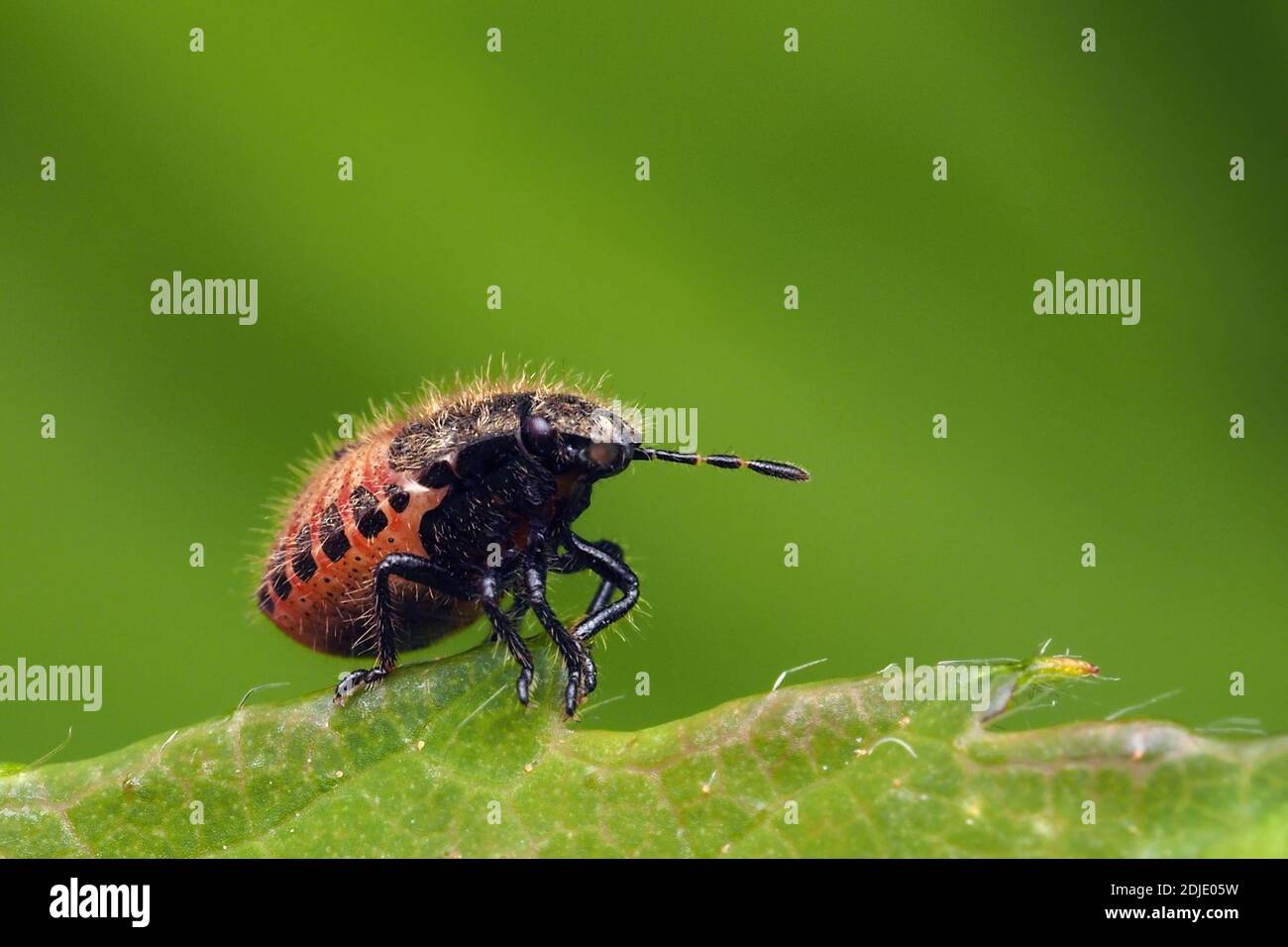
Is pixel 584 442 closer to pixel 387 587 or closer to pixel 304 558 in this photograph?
pixel 387 587

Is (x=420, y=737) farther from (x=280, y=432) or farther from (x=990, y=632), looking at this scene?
(x=990, y=632)

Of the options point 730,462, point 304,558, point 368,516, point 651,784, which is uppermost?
point 730,462

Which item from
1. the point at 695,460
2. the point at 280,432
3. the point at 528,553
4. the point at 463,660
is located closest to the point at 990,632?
the point at 695,460

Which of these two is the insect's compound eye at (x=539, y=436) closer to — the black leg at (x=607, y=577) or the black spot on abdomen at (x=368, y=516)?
the black leg at (x=607, y=577)
